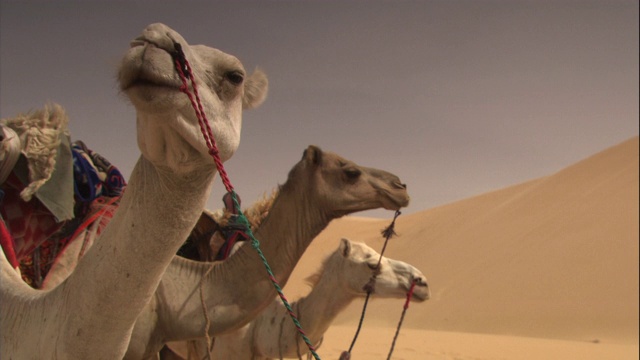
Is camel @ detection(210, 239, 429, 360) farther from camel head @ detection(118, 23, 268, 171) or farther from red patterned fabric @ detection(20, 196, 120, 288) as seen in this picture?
camel head @ detection(118, 23, 268, 171)

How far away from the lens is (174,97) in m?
1.34

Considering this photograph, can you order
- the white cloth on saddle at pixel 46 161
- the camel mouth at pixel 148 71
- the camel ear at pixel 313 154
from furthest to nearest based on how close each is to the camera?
the camel ear at pixel 313 154
the white cloth on saddle at pixel 46 161
the camel mouth at pixel 148 71

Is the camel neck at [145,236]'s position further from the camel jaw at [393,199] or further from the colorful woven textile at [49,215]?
the camel jaw at [393,199]

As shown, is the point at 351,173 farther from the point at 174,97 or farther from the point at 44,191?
the point at 174,97

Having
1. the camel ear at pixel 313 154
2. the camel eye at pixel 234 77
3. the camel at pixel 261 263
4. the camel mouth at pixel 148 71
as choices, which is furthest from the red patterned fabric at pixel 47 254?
the camel mouth at pixel 148 71

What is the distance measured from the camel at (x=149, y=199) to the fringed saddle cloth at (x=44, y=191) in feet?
4.35

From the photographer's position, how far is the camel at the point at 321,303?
413 centimetres

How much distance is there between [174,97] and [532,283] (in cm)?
1716

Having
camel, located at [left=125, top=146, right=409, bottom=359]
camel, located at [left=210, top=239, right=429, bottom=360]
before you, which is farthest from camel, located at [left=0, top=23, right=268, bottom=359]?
camel, located at [left=210, top=239, right=429, bottom=360]

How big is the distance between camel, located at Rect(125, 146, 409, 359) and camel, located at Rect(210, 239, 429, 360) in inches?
35.5

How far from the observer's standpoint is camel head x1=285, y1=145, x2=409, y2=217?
3.39 m

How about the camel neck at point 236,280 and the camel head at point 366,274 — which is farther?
the camel head at point 366,274

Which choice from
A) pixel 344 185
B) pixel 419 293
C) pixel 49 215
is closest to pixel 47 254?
pixel 49 215

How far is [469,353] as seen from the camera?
1051cm
